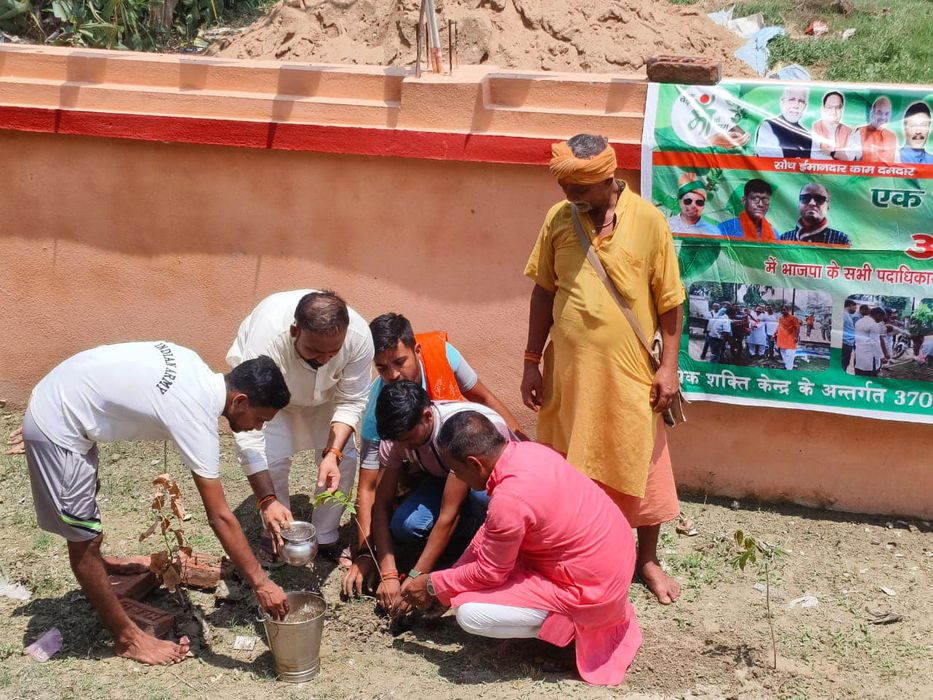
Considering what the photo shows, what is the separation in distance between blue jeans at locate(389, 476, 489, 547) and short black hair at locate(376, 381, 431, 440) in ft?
2.06

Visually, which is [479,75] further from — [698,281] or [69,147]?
[69,147]

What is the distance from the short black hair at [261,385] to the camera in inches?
146

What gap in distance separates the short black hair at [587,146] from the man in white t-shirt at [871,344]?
1.71 m

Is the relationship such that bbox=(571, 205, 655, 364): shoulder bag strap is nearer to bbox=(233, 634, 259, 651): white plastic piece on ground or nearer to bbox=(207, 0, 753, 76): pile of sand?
bbox=(233, 634, 259, 651): white plastic piece on ground

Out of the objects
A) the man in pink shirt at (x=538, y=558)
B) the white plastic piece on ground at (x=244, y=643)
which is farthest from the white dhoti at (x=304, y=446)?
the man in pink shirt at (x=538, y=558)

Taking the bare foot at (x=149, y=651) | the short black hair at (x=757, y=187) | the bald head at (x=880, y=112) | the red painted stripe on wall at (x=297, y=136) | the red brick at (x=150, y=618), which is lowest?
the bare foot at (x=149, y=651)

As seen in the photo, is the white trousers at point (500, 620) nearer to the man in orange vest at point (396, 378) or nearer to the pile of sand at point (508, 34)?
the man in orange vest at point (396, 378)

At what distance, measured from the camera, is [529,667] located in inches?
163

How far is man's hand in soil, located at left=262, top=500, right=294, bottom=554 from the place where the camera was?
416cm

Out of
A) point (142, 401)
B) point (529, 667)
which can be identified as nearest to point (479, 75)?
point (142, 401)

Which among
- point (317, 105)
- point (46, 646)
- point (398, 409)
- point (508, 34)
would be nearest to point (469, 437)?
point (398, 409)

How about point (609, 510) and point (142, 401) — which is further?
point (609, 510)

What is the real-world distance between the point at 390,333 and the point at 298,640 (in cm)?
129

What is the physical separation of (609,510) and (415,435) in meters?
0.80
